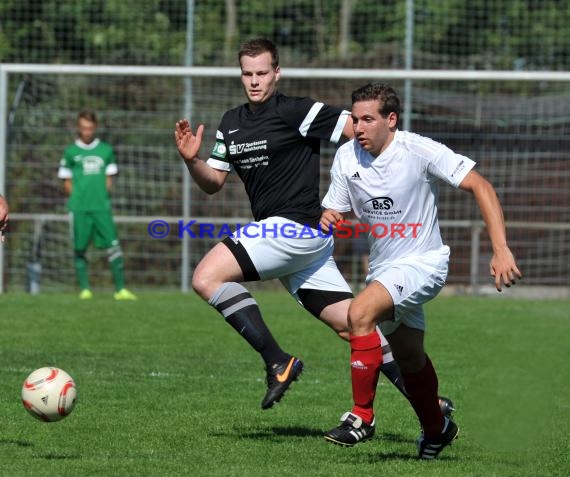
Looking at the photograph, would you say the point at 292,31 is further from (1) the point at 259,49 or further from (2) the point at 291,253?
(2) the point at 291,253

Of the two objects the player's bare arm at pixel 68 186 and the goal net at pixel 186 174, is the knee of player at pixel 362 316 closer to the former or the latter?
the player's bare arm at pixel 68 186

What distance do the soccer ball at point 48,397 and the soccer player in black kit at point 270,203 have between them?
1132mm

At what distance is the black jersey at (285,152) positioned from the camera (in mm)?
7223

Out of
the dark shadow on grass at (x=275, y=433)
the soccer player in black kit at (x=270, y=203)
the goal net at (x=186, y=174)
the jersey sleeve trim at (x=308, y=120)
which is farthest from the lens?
the goal net at (x=186, y=174)

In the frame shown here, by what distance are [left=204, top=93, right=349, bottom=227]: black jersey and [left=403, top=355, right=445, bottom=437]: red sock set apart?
1.30m

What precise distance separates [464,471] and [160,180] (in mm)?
12445

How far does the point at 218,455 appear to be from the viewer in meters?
6.14

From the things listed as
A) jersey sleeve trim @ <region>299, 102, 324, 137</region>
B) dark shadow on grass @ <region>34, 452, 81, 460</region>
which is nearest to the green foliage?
jersey sleeve trim @ <region>299, 102, 324, 137</region>

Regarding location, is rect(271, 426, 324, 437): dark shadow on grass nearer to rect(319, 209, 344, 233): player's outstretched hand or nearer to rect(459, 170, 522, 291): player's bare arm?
rect(319, 209, 344, 233): player's outstretched hand

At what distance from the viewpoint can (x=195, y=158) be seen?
7227 millimetres

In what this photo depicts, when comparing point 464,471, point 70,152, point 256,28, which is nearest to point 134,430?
point 464,471

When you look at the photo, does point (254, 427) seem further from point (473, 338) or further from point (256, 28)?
point (256, 28)

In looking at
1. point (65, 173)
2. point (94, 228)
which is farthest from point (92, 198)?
point (65, 173)

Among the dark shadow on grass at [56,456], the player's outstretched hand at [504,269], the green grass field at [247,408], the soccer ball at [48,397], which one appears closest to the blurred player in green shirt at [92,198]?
the green grass field at [247,408]
